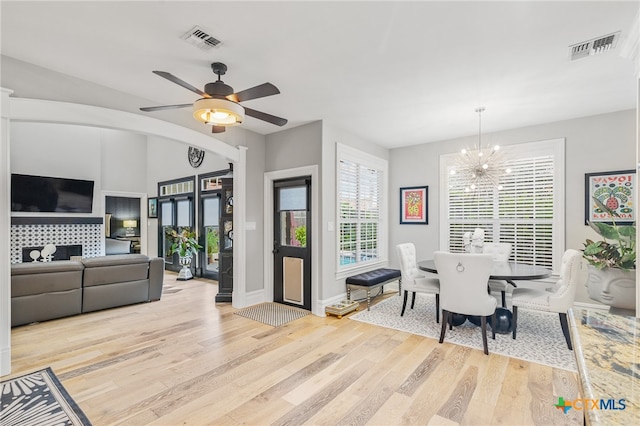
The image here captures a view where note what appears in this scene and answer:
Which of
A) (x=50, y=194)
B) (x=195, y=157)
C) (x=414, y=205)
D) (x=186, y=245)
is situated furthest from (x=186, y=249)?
(x=414, y=205)

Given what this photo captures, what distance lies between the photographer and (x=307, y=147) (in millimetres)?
4602

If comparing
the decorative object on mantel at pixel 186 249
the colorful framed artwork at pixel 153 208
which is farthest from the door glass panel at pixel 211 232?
the colorful framed artwork at pixel 153 208

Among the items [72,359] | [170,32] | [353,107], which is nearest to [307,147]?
[353,107]

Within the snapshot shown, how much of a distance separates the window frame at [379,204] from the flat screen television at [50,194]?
594cm

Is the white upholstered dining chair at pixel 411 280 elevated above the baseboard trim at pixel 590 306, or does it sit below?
above

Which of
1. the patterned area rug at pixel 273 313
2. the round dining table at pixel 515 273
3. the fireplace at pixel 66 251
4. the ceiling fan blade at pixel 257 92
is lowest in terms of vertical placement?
the patterned area rug at pixel 273 313

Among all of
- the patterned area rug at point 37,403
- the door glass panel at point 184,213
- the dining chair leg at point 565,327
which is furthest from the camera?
the door glass panel at point 184,213

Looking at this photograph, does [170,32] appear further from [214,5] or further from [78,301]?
[78,301]

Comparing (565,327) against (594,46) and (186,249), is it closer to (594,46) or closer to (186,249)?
(594,46)

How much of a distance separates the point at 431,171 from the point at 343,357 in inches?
154

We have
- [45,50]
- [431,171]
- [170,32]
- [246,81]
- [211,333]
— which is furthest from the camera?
[431,171]

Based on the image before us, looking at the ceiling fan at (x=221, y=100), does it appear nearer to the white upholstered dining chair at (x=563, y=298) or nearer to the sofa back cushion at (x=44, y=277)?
the sofa back cushion at (x=44, y=277)

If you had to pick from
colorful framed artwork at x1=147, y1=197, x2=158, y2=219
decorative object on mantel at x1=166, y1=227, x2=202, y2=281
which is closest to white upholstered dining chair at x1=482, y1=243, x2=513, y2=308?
decorative object on mantel at x1=166, y1=227, x2=202, y2=281

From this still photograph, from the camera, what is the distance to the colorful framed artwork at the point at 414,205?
18.9 feet
